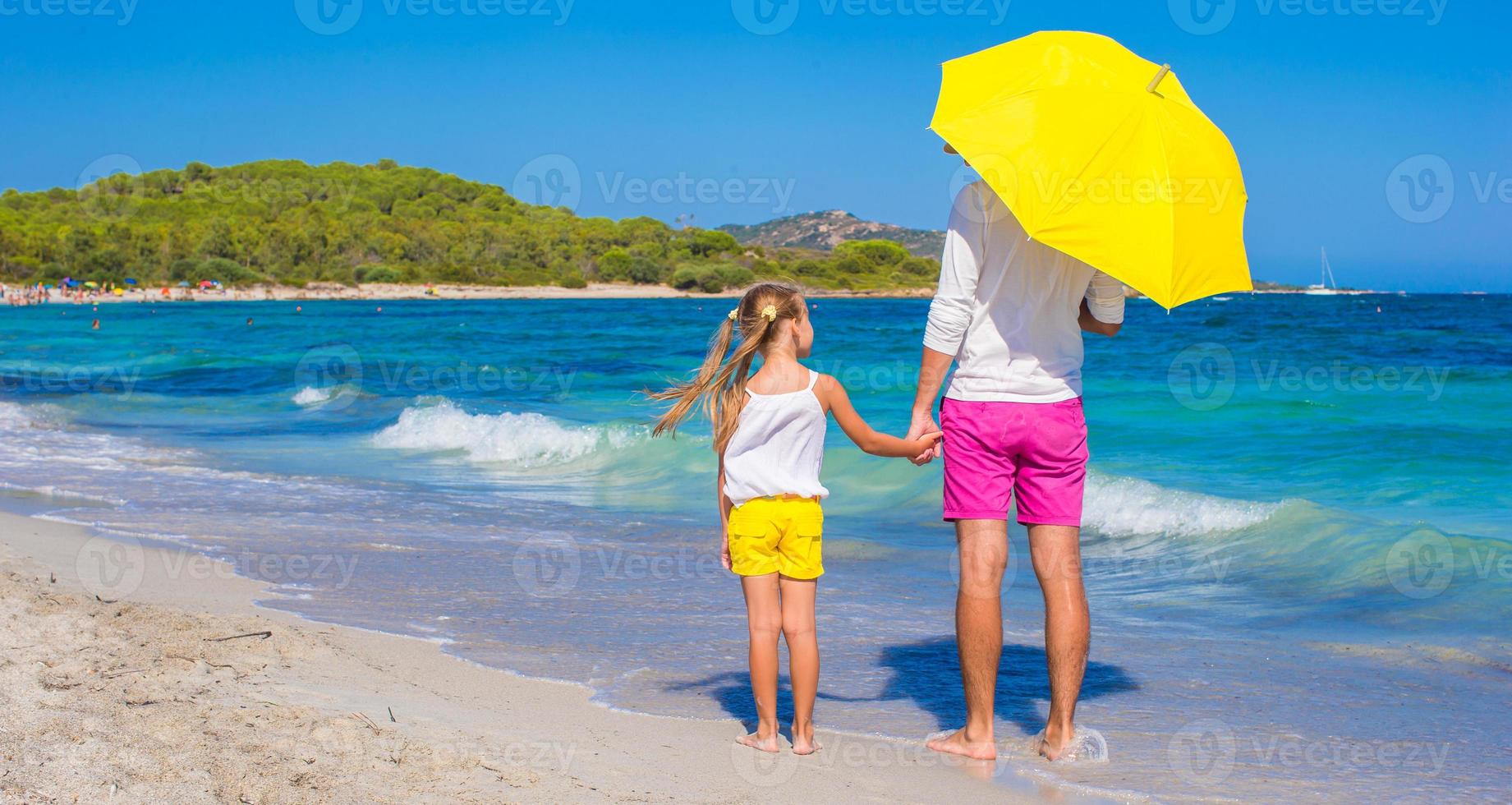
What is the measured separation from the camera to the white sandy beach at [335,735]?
299 cm

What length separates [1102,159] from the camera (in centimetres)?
331

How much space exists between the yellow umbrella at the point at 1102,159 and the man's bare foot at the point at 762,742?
1.72m

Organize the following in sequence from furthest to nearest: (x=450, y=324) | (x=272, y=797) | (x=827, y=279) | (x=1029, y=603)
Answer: (x=827, y=279) → (x=450, y=324) → (x=1029, y=603) → (x=272, y=797)

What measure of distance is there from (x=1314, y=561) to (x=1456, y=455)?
5.42 m

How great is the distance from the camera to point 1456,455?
10.9 meters

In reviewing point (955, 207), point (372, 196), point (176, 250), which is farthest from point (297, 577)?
point (372, 196)

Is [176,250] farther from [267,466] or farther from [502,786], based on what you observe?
[502,786]
